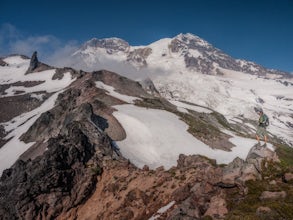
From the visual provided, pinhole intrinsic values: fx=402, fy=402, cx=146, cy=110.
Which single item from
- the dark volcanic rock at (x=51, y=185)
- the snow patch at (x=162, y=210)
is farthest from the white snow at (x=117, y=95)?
the snow patch at (x=162, y=210)

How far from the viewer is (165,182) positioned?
43.7m

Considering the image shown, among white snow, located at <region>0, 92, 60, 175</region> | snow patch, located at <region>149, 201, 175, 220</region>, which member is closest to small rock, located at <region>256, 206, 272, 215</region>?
snow patch, located at <region>149, 201, 175, 220</region>

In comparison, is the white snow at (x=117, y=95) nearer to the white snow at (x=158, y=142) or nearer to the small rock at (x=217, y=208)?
the white snow at (x=158, y=142)

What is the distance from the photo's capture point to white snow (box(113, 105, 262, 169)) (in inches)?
3162

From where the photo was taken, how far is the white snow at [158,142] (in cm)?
8031

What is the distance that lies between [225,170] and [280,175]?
490 cm

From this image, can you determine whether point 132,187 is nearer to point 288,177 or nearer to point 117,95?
point 288,177

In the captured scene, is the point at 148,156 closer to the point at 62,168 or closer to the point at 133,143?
the point at 133,143

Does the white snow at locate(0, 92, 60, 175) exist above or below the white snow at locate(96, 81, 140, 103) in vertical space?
below

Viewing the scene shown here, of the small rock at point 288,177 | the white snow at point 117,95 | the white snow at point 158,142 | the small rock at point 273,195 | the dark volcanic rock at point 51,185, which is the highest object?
the white snow at point 117,95

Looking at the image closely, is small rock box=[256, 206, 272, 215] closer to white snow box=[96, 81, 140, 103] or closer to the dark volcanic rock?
the dark volcanic rock

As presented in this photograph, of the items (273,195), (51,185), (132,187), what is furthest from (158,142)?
(273,195)

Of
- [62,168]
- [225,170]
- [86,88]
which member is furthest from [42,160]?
[86,88]

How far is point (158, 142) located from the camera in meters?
89.7
